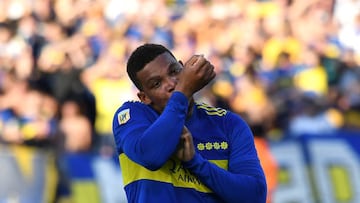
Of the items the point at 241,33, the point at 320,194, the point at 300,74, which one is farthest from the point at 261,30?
the point at 320,194

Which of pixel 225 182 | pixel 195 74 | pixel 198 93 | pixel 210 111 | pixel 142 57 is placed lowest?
pixel 225 182

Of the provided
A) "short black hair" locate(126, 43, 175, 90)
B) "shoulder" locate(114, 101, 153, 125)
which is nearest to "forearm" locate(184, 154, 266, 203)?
"shoulder" locate(114, 101, 153, 125)

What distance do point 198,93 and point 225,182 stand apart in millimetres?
8349

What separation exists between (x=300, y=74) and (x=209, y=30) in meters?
1.75

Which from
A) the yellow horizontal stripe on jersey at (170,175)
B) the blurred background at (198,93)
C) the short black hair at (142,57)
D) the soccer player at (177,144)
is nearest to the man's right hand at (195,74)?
the soccer player at (177,144)

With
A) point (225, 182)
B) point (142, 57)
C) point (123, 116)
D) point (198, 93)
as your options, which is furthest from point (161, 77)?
point (198, 93)

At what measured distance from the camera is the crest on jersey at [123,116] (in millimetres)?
3536

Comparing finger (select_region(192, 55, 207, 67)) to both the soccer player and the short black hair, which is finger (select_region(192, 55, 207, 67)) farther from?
the short black hair

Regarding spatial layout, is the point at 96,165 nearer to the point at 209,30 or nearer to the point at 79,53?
the point at 79,53

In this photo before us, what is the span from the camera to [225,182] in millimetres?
3443

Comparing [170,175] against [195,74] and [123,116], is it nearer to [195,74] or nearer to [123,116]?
[123,116]

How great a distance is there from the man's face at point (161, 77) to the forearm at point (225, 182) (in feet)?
0.90

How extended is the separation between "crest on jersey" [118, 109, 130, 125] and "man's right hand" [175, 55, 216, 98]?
0.28 metres

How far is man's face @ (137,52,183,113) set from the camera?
345 cm
